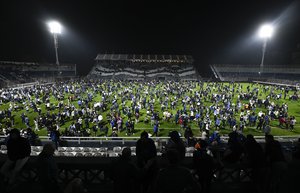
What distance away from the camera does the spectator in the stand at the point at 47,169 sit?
460 centimetres

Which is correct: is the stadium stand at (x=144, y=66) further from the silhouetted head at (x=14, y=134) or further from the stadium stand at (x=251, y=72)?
the silhouetted head at (x=14, y=134)

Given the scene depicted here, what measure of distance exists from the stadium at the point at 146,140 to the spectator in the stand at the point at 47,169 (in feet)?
0.06

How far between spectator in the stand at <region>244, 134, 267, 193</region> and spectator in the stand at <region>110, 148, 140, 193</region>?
2732mm

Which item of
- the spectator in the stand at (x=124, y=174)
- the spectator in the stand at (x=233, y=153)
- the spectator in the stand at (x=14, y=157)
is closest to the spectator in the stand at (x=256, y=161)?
the spectator in the stand at (x=233, y=153)

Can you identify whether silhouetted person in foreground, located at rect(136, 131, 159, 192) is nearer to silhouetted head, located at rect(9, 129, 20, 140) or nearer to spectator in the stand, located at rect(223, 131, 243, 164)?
spectator in the stand, located at rect(223, 131, 243, 164)

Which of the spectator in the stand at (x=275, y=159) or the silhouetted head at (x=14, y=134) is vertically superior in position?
the silhouetted head at (x=14, y=134)

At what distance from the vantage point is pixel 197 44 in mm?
73125

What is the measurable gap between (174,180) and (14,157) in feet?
12.5

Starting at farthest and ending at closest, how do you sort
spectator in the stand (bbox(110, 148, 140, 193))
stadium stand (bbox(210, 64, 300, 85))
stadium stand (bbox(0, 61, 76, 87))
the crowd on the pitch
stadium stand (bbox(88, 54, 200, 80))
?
stadium stand (bbox(88, 54, 200, 80)), stadium stand (bbox(210, 64, 300, 85)), stadium stand (bbox(0, 61, 76, 87)), the crowd on the pitch, spectator in the stand (bbox(110, 148, 140, 193))

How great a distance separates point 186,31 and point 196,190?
229ft

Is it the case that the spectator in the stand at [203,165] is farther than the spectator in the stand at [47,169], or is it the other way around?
the spectator in the stand at [203,165]

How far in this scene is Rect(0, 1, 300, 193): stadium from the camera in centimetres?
473

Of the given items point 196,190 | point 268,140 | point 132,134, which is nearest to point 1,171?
point 196,190

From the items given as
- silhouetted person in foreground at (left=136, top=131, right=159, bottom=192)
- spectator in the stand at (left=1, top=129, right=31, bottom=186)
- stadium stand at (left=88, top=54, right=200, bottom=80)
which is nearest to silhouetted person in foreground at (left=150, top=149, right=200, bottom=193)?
silhouetted person in foreground at (left=136, top=131, right=159, bottom=192)
